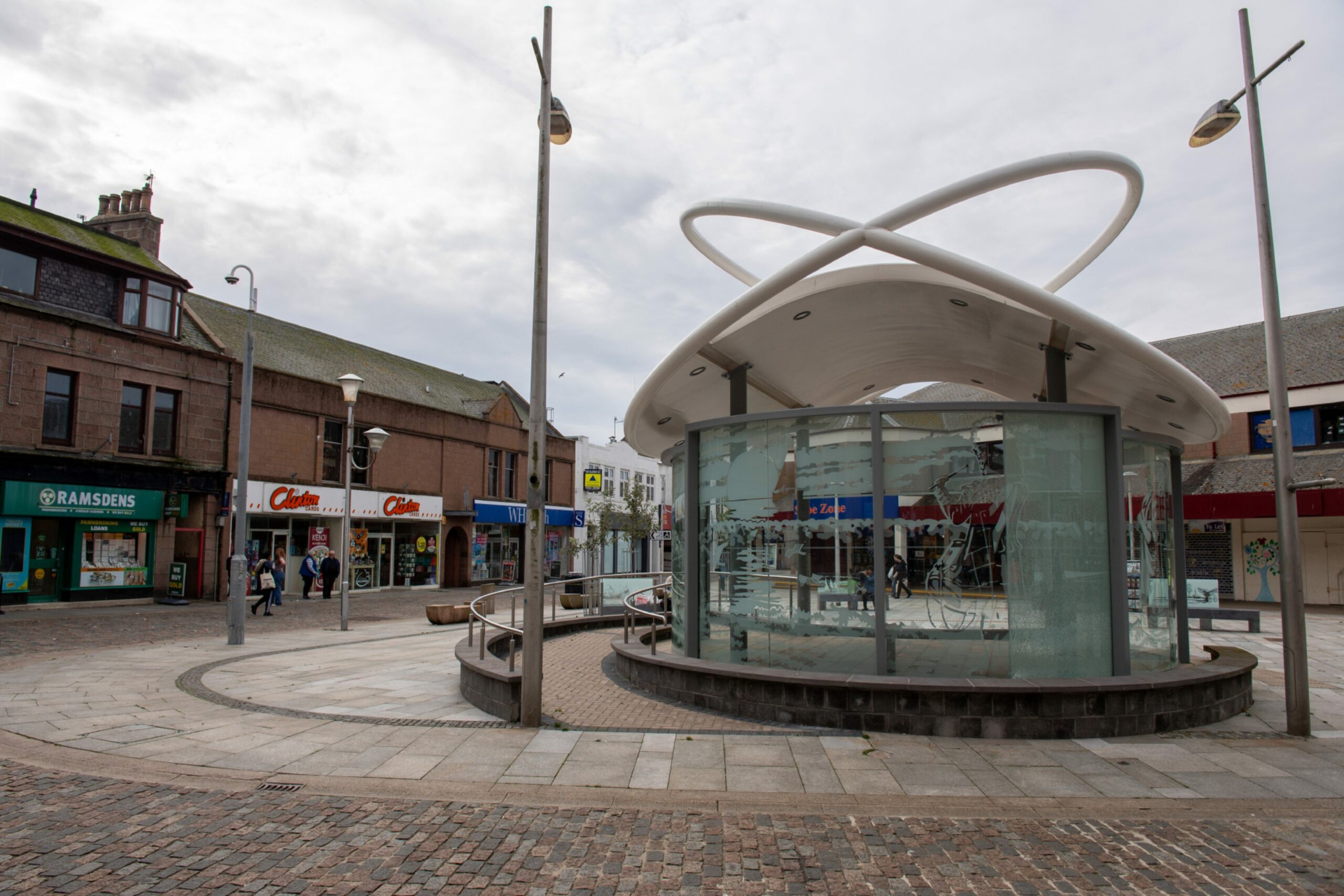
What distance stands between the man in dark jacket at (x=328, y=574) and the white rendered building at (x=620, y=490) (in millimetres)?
18817

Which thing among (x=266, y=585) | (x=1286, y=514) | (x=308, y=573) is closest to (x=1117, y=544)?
(x=1286, y=514)

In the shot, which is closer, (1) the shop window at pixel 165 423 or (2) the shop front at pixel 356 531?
(1) the shop window at pixel 165 423

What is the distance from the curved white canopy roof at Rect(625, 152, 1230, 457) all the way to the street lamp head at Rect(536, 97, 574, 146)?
275 cm

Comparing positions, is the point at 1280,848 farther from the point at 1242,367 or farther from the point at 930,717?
the point at 1242,367

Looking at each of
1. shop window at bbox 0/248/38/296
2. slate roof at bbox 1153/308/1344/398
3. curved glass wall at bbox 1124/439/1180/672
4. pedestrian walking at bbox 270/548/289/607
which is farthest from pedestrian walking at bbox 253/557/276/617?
slate roof at bbox 1153/308/1344/398

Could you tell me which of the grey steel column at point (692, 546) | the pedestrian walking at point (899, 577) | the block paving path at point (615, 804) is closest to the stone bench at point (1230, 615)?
the block paving path at point (615, 804)

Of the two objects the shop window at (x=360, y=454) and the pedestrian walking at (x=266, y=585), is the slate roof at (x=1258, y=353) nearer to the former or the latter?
→ the pedestrian walking at (x=266, y=585)

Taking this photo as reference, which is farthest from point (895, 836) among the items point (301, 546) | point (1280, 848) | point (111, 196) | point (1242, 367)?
point (111, 196)

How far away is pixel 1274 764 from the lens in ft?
24.1

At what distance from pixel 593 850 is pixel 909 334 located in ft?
31.8

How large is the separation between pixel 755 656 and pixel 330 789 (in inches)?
196

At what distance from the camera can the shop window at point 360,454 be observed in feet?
107

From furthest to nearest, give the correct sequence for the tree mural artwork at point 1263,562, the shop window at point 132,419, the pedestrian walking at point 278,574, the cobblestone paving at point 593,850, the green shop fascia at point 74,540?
the tree mural artwork at point 1263,562 → the shop window at point 132,419 → the pedestrian walking at point 278,574 → the green shop fascia at point 74,540 → the cobblestone paving at point 593,850

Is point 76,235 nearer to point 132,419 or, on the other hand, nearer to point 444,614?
point 132,419
